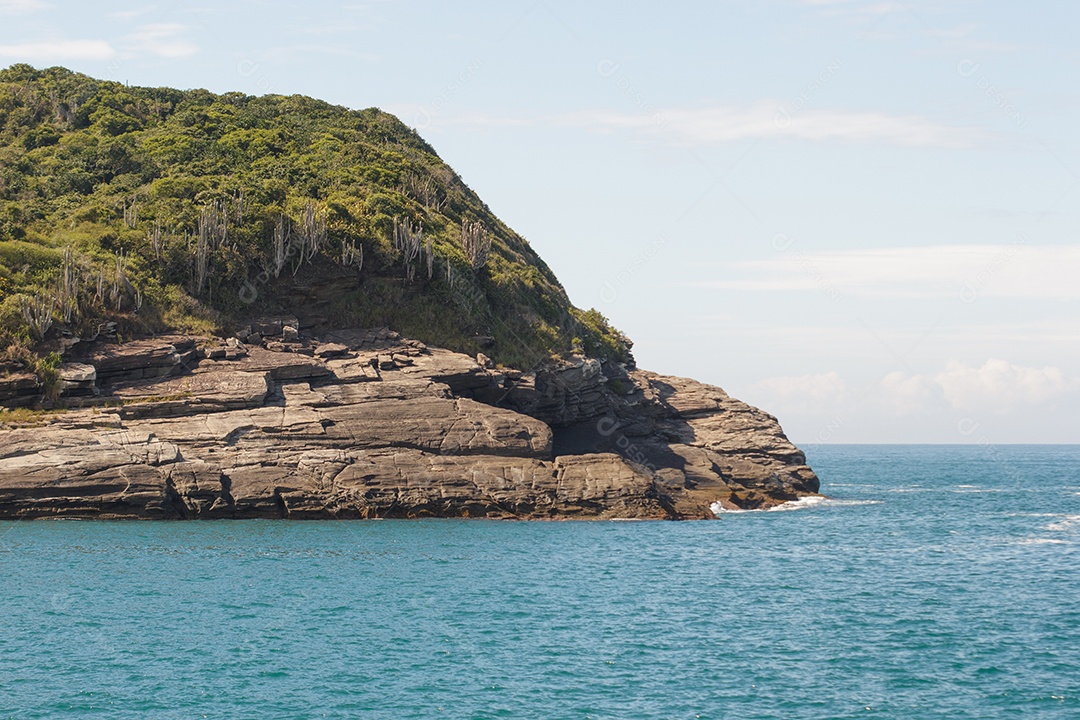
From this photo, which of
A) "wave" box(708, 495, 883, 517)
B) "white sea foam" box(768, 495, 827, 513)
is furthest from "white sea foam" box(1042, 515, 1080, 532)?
"white sea foam" box(768, 495, 827, 513)

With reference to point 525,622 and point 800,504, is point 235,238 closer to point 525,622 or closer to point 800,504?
point 800,504

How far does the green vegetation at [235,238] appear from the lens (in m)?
61.7

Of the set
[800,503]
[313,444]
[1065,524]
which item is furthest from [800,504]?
[313,444]

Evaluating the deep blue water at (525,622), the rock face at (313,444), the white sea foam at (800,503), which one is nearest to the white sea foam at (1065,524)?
the deep blue water at (525,622)

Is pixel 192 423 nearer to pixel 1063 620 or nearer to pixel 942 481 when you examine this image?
pixel 1063 620

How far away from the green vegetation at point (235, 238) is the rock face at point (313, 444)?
3429 mm

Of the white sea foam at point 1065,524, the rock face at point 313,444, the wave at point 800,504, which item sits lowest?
the white sea foam at point 1065,524

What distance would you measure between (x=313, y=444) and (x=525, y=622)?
23457mm

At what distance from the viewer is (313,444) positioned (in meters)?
54.8

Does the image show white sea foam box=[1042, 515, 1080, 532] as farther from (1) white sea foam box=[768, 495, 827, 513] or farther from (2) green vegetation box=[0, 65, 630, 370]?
(2) green vegetation box=[0, 65, 630, 370]

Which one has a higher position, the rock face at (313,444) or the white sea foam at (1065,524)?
the rock face at (313,444)

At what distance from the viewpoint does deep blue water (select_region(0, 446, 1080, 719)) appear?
26453 millimetres

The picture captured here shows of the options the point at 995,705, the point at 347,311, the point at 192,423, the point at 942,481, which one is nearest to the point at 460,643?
the point at 995,705

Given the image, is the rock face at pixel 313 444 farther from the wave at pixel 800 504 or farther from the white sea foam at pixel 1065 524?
the white sea foam at pixel 1065 524
